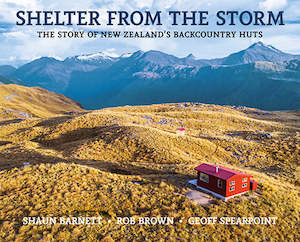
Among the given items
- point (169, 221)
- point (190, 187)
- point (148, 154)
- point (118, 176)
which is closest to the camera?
point (169, 221)

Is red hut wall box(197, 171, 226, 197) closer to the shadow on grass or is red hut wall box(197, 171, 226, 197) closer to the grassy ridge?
the grassy ridge

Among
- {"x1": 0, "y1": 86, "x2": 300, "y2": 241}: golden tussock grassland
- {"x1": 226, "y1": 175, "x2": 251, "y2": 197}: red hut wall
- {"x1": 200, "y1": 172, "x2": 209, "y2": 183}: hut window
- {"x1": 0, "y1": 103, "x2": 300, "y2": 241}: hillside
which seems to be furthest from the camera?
{"x1": 200, "y1": 172, "x2": 209, "y2": 183}: hut window

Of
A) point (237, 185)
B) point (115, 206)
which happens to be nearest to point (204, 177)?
point (237, 185)

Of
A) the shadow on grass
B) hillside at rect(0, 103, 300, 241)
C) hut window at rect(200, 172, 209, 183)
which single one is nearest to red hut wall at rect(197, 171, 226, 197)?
hut window at rect(200, 172, 209, 183)

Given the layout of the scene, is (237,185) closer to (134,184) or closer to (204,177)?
(204,177)

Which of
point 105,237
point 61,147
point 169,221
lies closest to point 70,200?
point 105,237

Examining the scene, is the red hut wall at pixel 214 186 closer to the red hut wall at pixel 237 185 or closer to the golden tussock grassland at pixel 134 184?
the red hut wall at pixel 237 185

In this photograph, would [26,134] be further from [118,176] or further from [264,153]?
[264,153]

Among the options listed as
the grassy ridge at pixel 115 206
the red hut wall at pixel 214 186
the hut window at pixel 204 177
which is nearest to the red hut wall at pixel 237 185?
the red hut wall at pixel 214 186
